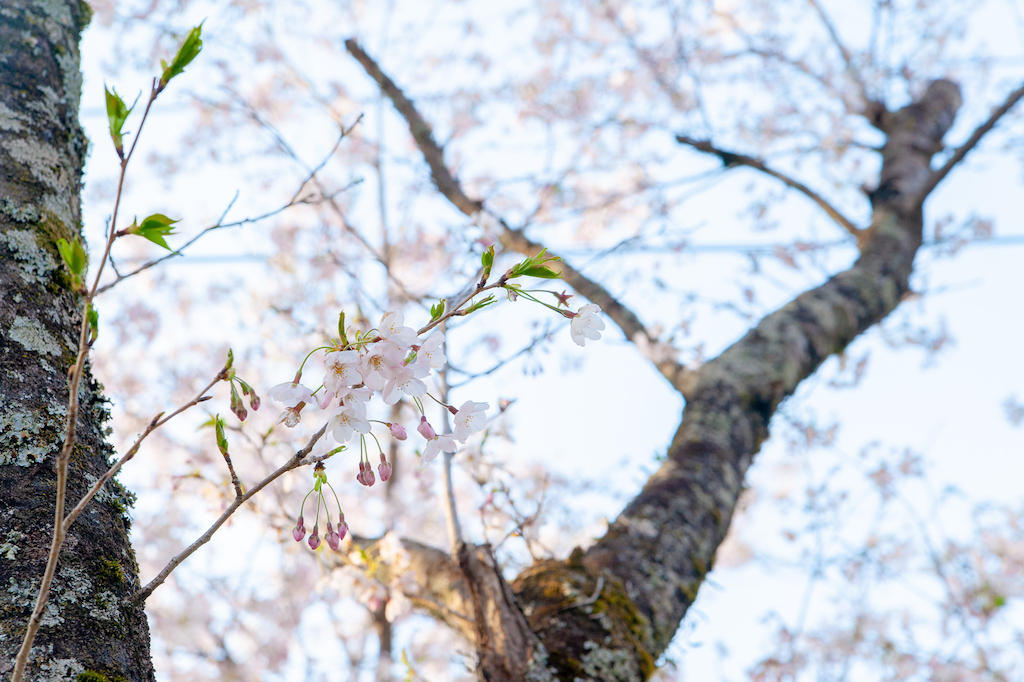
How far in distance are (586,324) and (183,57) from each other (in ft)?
1.73

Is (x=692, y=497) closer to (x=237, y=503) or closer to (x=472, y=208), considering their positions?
(x=472, y=208)

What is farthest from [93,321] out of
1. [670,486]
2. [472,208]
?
[472,208]

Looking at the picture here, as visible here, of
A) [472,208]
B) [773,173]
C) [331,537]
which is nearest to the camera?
[331,537]

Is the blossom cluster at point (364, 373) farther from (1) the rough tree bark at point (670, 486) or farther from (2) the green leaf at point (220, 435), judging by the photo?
(1) the rough tree bark at point (670, 486)

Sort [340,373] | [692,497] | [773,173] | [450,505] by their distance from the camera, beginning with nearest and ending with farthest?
Answer: [340,373], [450,505], [692,497], [773,173]

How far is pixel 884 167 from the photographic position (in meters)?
3.88

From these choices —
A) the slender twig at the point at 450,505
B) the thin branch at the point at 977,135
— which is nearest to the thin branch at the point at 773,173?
the thin branch at the point at 977,135

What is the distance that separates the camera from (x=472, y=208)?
255 cm

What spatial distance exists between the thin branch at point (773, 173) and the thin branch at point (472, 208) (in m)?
0.94

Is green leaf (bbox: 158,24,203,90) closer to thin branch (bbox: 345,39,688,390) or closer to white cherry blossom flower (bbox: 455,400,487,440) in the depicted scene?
white cherry blossom flower (bbox: 455,400,487,440)

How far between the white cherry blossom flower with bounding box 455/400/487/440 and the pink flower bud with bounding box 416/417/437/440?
4 centimetres

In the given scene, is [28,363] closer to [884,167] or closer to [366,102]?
[884,167]

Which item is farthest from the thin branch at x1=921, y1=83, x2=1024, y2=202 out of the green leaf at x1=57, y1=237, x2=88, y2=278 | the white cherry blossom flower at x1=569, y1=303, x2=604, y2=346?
the green leaf at x1=57, y1=237, x2=88, y2=278

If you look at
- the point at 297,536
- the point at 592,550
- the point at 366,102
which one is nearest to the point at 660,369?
the point at 592,550
